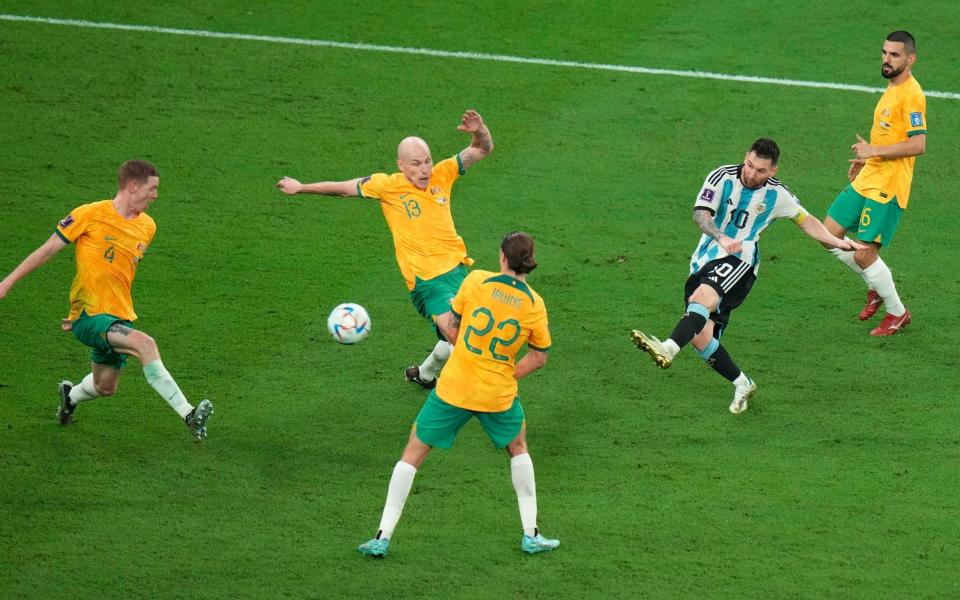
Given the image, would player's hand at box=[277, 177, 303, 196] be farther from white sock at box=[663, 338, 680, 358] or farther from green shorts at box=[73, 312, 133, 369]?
white sock at box=[663, 338, 680, 358]

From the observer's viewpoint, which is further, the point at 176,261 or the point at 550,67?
the point at 550,67

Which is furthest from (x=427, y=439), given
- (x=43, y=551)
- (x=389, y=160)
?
(x=389, y=160)

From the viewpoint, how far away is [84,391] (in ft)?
28.8

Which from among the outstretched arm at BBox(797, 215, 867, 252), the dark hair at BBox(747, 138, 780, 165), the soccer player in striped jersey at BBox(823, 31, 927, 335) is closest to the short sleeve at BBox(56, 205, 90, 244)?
the dark hair at BBox(747, 138, 780, 165)

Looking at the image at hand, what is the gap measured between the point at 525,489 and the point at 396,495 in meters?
0.72

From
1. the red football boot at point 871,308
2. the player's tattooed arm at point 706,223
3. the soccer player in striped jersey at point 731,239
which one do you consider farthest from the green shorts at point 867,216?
the player's tattooed arm at point 706,223

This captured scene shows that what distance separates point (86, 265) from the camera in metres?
8.35

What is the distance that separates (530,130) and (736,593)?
7.27 metres

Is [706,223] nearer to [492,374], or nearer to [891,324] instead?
[891,324]

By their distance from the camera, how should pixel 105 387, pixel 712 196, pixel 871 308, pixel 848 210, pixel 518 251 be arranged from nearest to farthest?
pixel 518 251 < pixel 105 387 < pixel 712 196 < pixel 848 210 < pixel 871 308

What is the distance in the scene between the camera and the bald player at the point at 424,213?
9.20 m

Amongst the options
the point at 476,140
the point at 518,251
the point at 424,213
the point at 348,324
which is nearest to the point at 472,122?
the point at 476,140

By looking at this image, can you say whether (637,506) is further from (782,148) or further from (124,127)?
(124,127)

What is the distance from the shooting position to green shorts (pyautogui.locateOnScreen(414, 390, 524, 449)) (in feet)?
24.2
